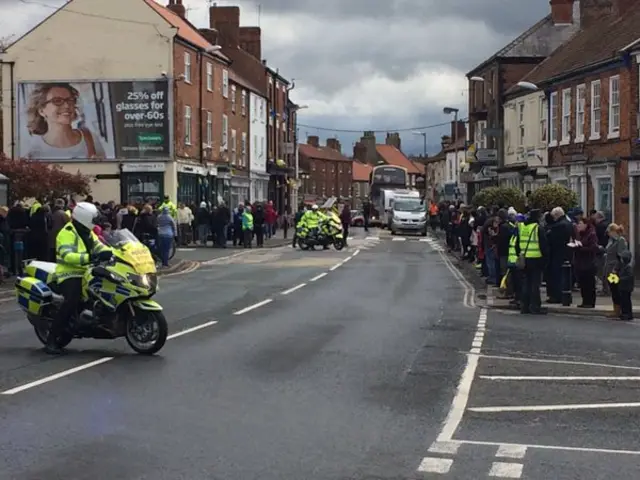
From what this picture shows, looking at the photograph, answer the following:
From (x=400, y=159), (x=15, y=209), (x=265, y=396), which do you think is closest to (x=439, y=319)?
(x=265, y=396)

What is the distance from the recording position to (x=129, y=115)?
45.0 m

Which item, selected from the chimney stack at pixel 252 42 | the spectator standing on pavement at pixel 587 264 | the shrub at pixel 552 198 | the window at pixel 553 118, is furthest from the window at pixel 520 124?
the spectator standing on pavement at pixel 587 264

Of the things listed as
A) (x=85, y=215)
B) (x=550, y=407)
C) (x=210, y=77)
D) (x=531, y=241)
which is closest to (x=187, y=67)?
(x=210, y=77)

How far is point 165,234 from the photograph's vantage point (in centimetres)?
2770

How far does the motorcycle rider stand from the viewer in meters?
11.4

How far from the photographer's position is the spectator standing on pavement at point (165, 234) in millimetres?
27656

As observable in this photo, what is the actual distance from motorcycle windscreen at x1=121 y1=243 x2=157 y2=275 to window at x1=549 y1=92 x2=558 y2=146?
32.0 m

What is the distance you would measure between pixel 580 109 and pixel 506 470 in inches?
1306

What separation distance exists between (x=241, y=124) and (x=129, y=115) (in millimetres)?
16323

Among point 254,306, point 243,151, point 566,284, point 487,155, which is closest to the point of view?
point 254,306

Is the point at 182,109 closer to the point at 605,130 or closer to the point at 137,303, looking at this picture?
the point at 605,130

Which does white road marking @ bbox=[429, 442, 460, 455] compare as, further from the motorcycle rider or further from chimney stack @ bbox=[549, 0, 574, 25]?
chimney stack @ bbox=[549, 0, 574, 25]

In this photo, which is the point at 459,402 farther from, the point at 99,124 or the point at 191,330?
the point at 99,124

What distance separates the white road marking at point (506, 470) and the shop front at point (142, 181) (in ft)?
128
